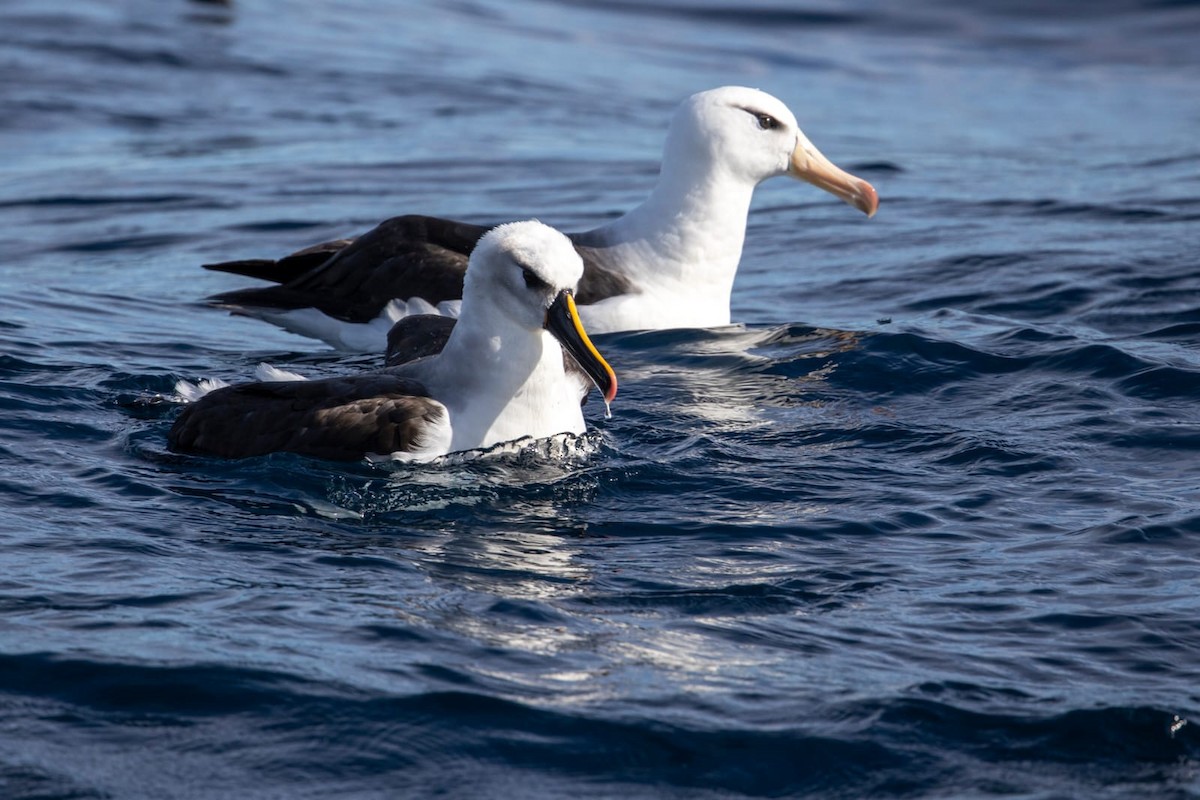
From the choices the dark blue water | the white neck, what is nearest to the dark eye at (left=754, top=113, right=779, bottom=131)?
the dark blue water

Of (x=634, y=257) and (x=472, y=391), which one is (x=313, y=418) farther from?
(x=634, y=257)

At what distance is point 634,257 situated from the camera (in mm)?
10891

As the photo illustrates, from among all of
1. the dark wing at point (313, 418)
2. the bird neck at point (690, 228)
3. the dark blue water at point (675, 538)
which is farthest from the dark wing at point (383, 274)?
the dark wing at point (313, 418)

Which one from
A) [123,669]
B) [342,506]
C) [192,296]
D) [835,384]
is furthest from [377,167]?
[123,669]

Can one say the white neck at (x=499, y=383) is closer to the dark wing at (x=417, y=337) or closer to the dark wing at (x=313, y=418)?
the dark wing at (x=313, y=418)

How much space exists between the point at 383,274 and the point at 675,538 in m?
3.98

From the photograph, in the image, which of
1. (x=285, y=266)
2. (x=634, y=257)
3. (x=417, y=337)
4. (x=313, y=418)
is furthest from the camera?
(x=285, y=266)

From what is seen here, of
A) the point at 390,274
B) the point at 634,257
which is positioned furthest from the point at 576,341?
the point at 634,257

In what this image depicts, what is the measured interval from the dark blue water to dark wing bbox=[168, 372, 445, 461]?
118mm

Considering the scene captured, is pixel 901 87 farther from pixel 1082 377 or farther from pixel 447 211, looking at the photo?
pixel 1082 377

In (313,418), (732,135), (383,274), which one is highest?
(732,135)

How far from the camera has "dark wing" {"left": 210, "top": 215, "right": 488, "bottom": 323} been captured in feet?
34.3

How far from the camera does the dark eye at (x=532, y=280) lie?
25.2 feet

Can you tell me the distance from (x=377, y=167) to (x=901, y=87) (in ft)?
33.3
